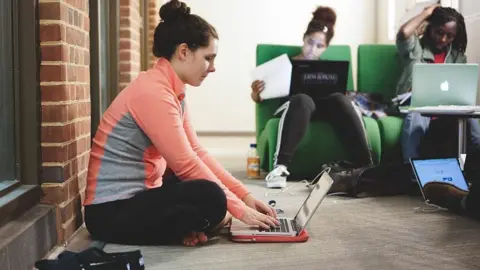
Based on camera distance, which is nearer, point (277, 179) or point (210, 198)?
point (210, 198)

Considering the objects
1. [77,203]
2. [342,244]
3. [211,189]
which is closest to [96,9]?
[77,203]

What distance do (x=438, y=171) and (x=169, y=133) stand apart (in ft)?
5.39

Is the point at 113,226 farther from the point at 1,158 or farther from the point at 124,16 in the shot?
the point at 124,16

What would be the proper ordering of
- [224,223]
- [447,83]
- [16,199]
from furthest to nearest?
[447,83] → [224,223] → [16,199]

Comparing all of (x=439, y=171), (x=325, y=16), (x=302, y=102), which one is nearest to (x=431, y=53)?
(x=325, y=16)

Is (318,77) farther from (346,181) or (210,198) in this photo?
(210,198)

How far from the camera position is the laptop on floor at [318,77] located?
3693 millimetres

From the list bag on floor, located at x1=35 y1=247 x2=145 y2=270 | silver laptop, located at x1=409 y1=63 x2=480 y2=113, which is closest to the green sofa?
silver laptop, located at x1=409 y1=63 x2=480 y2=113

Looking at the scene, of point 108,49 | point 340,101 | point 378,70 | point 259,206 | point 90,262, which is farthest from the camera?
point 378,70

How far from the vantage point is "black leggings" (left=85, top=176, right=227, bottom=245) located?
2.04 metres

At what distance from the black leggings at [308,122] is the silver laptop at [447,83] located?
0.46 meters

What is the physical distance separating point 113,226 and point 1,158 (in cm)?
46

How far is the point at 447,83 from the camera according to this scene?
10.6ft

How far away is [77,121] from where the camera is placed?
218cm
